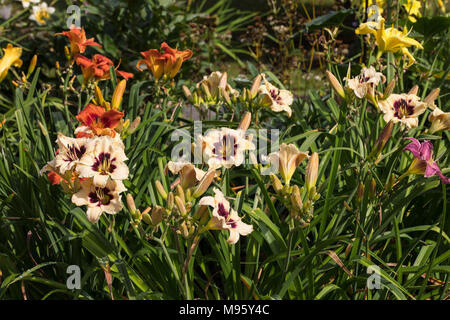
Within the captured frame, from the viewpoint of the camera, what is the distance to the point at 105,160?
1184 mm

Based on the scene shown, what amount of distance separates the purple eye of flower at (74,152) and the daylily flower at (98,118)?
0.45 feet

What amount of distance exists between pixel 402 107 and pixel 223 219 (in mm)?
656

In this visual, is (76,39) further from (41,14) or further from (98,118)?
(41,14)

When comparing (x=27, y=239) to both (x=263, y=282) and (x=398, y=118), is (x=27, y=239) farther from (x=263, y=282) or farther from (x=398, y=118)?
(x=398, y=118)

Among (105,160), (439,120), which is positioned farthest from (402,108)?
(105,160)

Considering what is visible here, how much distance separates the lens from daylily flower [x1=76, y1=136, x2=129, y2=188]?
1.15m

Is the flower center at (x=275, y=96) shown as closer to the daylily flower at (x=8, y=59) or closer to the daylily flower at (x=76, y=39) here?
the daylily flower at (x=76, y=39)

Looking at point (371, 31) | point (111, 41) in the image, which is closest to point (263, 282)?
point (371, 31)

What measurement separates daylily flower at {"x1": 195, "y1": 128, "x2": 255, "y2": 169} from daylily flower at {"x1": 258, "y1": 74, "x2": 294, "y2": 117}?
1.19 ft

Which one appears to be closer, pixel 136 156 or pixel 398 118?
pixel 398 118

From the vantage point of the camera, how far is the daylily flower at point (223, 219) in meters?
1.15

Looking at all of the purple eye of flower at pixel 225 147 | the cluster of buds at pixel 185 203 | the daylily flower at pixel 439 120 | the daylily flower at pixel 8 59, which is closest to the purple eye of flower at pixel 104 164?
the cluster of buds at pixel 185 203
